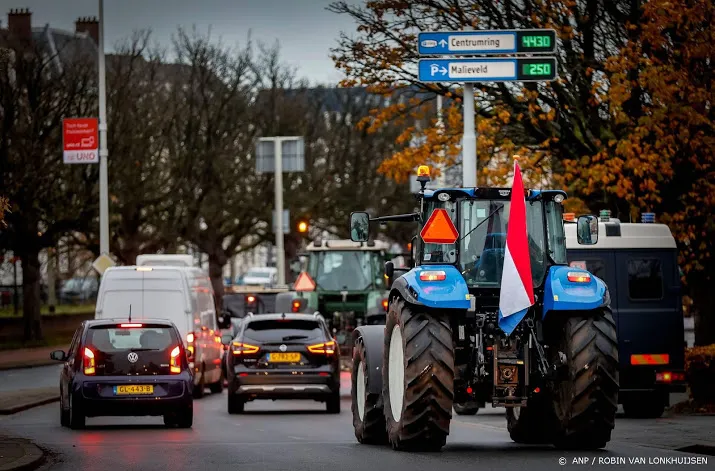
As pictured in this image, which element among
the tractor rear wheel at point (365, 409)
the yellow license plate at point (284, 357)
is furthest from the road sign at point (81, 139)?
the tractor rear wheel at point (365, 409)

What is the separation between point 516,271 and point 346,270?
25426 mm

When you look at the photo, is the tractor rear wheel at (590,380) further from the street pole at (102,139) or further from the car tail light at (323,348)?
the street pole at (102,139)

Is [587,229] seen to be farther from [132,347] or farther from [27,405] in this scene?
[27,405]

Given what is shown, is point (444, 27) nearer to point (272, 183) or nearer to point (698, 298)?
point (698, 298)

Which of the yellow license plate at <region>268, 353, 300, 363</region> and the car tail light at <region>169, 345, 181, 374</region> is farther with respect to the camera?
the yellow license plate at <region>268, 353, 300, 363</region>

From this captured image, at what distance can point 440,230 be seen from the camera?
16078 millimetres

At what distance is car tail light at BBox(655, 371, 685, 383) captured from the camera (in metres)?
23.0

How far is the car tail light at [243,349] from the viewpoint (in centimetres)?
2553

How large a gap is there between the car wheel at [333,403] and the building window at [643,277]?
5.08m

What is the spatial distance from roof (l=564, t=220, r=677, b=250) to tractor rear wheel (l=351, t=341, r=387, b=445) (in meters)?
6.41

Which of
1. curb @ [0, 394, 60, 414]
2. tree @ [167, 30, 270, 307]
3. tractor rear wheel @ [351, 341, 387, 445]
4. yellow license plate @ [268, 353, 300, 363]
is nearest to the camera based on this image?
tractor rear wheel @ [351, 341, 387, 445]

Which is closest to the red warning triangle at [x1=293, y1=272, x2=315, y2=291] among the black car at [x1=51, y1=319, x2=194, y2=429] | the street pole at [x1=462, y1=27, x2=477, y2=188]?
the street pole at [x1=462, y1=27, x2=477, y2=188]

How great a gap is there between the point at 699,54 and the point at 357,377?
987 centimetres

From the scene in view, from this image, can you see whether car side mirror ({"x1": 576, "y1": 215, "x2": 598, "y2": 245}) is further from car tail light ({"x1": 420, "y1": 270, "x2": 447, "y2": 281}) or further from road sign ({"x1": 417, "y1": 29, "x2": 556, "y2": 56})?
road sign ({"x1": 417, "y1": 29, "x2": 556, "y2": 56})
